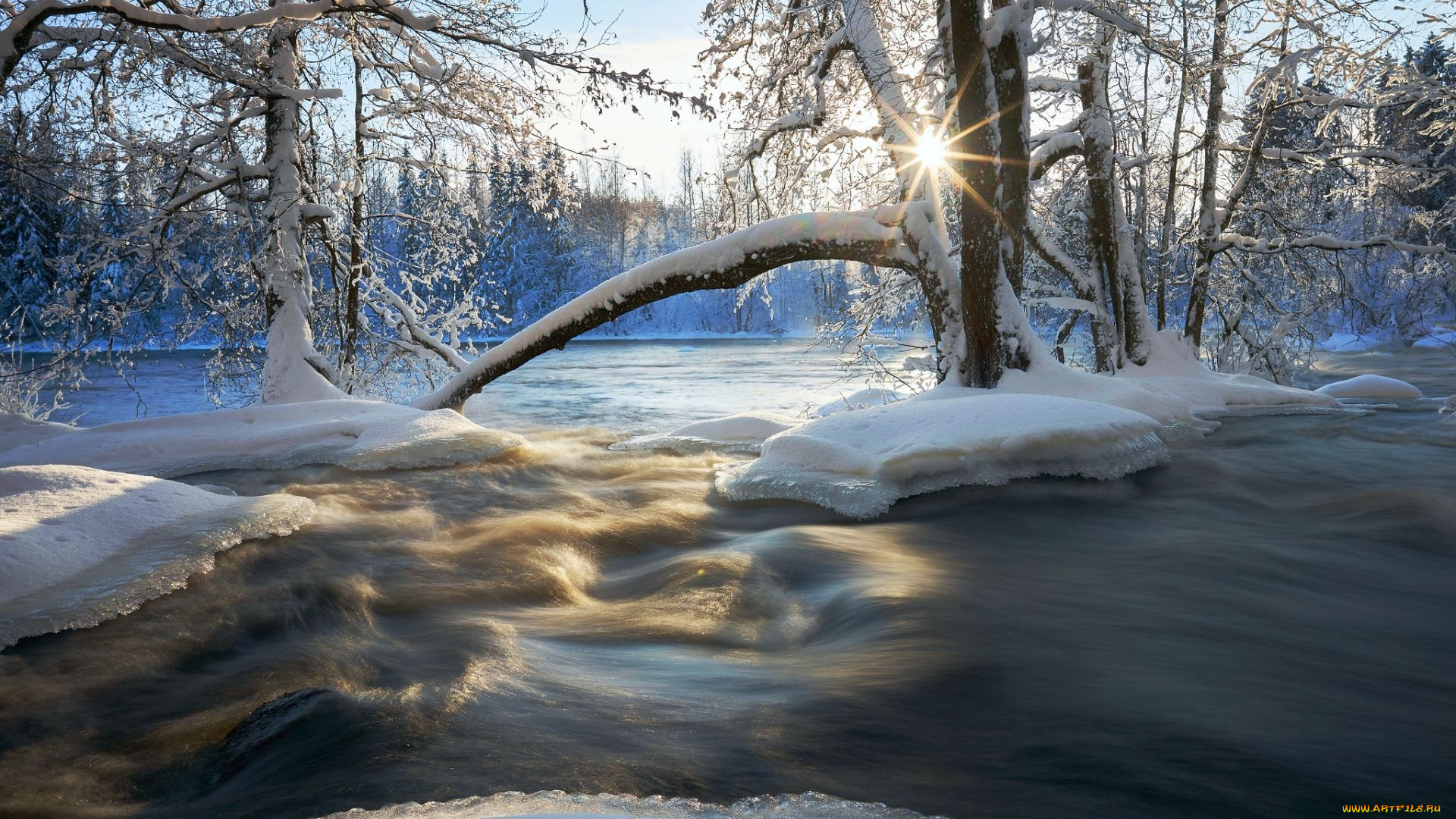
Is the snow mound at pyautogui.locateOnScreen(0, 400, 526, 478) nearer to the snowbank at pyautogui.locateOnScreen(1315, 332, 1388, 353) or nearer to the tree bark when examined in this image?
the tree bark

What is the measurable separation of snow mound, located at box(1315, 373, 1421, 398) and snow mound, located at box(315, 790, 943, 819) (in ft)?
47.8

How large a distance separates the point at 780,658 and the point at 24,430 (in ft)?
25.3

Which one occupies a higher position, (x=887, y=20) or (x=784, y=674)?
(x=887, y=20)

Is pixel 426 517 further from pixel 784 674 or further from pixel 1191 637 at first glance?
pixel 1191 637

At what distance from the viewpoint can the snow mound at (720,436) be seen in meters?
8.96

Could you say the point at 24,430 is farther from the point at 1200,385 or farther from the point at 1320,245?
the point at 1320,245

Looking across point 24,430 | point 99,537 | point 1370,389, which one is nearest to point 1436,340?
point 1370,389

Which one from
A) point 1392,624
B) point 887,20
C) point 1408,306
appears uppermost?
point 887,20

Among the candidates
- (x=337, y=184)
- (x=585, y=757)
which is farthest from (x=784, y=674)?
(x=337, y=184)

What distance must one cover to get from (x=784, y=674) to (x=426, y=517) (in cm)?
327

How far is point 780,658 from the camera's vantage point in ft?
11.6

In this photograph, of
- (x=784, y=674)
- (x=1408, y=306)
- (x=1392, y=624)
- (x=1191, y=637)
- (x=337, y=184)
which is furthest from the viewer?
(x=1408, y=306)

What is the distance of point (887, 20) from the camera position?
1131 centimetres

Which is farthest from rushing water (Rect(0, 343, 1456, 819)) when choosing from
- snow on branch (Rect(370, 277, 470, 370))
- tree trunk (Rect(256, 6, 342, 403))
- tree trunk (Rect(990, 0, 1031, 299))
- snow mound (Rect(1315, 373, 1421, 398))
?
snow mound (Rect(1315, 373, 1421, 398))
